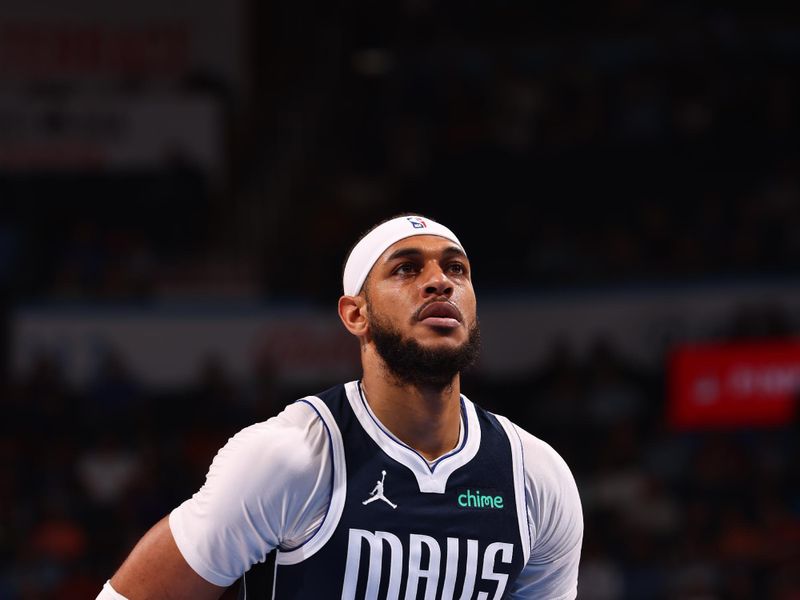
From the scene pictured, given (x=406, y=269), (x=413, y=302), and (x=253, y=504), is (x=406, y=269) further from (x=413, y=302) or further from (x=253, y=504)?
(x=253, y=504)

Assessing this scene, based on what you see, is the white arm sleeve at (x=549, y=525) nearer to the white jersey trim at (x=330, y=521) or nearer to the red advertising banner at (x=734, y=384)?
the white jersey trim at (x=330, y=521)

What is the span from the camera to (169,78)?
13.6 metres

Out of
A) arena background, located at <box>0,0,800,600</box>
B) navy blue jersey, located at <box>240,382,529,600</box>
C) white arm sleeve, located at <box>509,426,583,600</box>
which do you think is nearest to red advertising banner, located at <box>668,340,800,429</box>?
arena background, located at <box>0,0,800,600</box>

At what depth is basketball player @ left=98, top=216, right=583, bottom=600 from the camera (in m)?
3.16

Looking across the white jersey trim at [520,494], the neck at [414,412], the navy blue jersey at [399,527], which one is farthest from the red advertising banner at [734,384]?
the neck at [414,412]

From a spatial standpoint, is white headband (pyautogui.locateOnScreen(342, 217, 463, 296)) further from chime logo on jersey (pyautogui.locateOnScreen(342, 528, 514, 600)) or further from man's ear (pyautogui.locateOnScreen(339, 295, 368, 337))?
chime logo on jersey (pyautogui.locateOnScreen(342, 528, 514, 600))

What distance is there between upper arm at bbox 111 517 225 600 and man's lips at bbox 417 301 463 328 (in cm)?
93

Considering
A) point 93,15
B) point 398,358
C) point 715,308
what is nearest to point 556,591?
point 398,358

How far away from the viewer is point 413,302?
3.42 metres

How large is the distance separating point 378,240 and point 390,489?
76 centimetres

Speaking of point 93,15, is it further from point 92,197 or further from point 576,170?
point 576,170

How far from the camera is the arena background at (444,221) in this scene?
420 inches

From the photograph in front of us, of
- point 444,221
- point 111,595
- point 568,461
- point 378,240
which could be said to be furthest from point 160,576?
point 444,221

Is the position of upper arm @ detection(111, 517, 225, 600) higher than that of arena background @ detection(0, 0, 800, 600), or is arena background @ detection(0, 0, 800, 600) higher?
arena background @ detection(0, 0, 800, 600)
